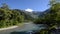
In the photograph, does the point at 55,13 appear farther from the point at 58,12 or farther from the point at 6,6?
the point at 6,6

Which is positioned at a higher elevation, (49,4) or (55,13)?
(49,4)

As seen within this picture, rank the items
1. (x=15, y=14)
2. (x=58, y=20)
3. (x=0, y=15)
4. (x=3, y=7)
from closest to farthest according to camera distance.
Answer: (x=58, y=20)
(x=0, y=15)
(x=3, y=7)
(x=15, y=14)

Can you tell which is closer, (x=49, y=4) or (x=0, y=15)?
(x=49, y=4)

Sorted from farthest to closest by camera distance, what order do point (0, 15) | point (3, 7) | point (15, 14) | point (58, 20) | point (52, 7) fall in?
point (15, 14) < point (3, 7) < point (0, 15) < point (52, 7) < point (58, 20)

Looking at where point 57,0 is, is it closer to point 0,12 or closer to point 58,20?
point 58,20

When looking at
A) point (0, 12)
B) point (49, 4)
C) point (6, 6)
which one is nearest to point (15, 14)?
point (6, 6)

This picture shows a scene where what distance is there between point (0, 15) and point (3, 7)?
15.8 ft

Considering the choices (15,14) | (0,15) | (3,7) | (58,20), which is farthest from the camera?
(15,14)

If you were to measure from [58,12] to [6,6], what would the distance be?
39127mm

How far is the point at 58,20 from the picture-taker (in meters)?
15.2

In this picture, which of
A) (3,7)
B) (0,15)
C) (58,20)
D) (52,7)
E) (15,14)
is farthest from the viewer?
(15,14)

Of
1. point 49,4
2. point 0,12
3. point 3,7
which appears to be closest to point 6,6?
point 3,7

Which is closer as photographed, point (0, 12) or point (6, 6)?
point (0, 12)

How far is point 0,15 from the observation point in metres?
48.3
